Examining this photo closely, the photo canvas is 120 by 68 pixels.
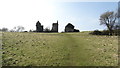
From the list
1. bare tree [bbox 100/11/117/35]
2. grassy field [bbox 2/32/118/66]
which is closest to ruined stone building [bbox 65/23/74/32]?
bare tree [bbox 100/11/117/35]

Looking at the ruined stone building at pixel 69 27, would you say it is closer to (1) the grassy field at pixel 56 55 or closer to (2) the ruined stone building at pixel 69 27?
(2) the ruined stone building at pixel 69 27

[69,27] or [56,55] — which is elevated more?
[69,27]

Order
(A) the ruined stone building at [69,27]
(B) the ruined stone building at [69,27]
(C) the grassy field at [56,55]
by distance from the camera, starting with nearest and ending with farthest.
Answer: (C) the grassy field at [56,55]
(B) the ruined stone building at [69,27]
(A) the ruined stone building at [69,27]

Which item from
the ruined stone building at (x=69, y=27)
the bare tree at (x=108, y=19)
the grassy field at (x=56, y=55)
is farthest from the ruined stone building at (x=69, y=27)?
the grassy field at (x=56, y=55)

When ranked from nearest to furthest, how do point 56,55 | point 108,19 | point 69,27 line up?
point 56,55 → point 108,19 → point 69,27

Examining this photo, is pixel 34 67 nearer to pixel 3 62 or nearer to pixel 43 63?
pixel 43 63

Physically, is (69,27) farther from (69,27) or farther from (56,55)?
(56,55)

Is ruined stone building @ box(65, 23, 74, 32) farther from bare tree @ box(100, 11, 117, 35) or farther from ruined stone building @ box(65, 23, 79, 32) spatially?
bare tree @ box(100, 11, 117, 35)

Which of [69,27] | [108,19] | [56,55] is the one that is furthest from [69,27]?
[56,55]

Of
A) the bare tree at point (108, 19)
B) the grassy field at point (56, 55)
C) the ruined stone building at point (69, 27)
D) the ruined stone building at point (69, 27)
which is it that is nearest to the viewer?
the grassy field at point (56, 55)

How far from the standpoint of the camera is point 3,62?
11.4 m

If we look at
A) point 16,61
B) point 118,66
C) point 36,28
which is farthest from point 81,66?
point 36,28

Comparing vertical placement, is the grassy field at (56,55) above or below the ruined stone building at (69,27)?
below

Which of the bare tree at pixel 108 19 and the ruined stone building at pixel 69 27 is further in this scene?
the ruined stone building at pixel 69 27
